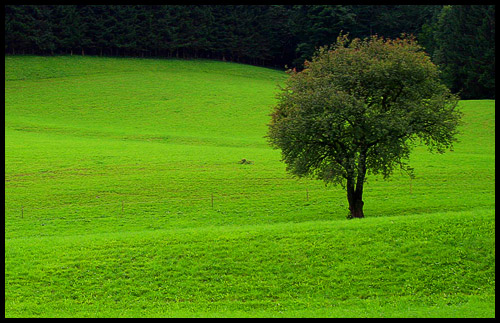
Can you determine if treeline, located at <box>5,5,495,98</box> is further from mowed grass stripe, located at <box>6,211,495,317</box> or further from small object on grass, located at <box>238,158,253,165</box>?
mowed grass stripe, located at <box>6,211,495,317</box>

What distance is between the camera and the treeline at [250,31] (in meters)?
107

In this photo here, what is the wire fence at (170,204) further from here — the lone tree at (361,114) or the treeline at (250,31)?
the treeline at (250,31)

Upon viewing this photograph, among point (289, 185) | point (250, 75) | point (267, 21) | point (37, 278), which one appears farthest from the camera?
point (267, 21)

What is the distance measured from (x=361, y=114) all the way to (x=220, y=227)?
39.2 ft

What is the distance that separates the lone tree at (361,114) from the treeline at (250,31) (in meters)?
73.9

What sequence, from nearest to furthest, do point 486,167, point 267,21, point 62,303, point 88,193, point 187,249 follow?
point 62,303 < point 187,249 < point 88,193 < point 486,167 < point 267,21

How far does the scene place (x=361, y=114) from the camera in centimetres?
3625

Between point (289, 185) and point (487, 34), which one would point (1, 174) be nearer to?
point (289, 185)

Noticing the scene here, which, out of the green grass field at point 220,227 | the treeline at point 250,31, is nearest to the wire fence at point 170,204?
the green grass field at point 220,227

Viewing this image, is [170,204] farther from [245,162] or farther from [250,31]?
[250,31]

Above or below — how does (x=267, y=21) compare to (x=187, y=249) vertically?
above

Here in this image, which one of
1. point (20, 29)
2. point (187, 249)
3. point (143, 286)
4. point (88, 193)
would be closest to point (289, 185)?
point (88, 193)

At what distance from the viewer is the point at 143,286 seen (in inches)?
992

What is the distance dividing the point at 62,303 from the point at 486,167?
43.2m
